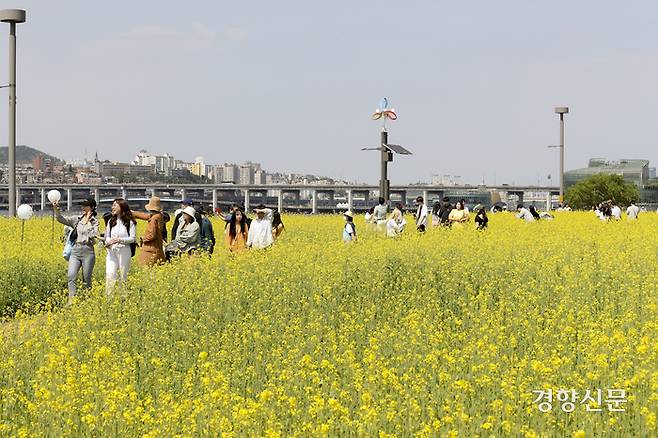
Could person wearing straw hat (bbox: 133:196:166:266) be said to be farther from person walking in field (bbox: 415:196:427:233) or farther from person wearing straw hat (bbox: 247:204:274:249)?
person walking in field (bbox: 415:196:427:233)

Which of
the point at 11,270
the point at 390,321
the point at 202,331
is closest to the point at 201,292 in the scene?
the point at 202,331

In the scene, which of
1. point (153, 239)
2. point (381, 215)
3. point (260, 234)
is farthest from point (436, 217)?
point (153, 239)

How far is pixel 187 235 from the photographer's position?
1652cm

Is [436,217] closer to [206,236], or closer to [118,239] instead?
[206,236]

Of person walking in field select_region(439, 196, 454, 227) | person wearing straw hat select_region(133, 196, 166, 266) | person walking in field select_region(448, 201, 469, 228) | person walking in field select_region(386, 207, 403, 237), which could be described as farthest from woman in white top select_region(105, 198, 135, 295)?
person walking in field select_region(439, 196, 454, 227)

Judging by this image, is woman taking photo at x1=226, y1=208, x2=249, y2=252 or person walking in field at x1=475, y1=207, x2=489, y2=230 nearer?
woman taking photo at x1=226, y1=208, x2=249, y2=252

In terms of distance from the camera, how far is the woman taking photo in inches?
717

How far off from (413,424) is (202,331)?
4784mm

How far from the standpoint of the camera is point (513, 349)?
872 centimetres

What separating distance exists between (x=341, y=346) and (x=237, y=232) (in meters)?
10.1

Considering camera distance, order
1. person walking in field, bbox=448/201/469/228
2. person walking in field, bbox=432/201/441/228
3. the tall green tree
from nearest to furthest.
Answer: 1. person walking in field, bbox=448/201/469/228
2. person walking in field, bbox=432/201/441/228
3. the tall green tree

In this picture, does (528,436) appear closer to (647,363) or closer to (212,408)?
(212,408)

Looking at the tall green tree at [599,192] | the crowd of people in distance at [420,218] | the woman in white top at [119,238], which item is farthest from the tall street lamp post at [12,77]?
the tall green tree at [599,192]

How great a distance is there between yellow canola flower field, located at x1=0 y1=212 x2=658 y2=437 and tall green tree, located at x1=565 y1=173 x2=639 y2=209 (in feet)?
351
